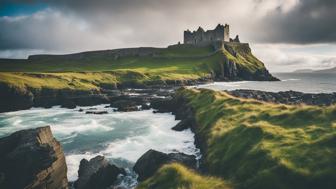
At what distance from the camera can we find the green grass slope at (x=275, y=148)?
18.6 m

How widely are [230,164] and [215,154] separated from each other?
11.0ft

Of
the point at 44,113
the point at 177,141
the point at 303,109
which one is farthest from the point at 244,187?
the point at 44,113

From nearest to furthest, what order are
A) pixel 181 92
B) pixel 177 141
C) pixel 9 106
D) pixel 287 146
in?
pixel 287 146, pixel 177 141, pixel 181 92, pixel 9 106

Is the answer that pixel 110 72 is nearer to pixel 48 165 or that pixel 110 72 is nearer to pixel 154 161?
pixel 48 165

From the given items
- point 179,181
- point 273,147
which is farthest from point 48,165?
point 273,147

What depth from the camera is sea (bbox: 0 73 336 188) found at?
3616 cm

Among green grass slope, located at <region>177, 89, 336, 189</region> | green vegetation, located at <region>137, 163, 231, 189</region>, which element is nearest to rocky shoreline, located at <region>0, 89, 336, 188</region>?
green grass slope, located at <region>177, 89, 336, 189</region>

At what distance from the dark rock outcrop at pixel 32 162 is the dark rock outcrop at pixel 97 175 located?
70.9 inches

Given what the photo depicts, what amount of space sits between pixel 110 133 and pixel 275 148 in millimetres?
32164

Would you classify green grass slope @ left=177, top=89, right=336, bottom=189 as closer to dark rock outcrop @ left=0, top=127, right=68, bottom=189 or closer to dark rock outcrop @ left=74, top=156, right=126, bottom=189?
dark rock outcrop @ left=74, top=156, right=126, bottom=189

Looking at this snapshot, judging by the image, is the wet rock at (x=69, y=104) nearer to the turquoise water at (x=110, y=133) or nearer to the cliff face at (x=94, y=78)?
the cliff face at (x=94, y=78)

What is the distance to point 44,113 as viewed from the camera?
74.8 m

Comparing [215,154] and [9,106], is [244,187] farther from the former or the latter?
[9,106]

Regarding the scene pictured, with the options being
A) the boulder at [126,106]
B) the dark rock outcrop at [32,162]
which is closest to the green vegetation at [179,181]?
the dark rock outcrop at [32,162]
